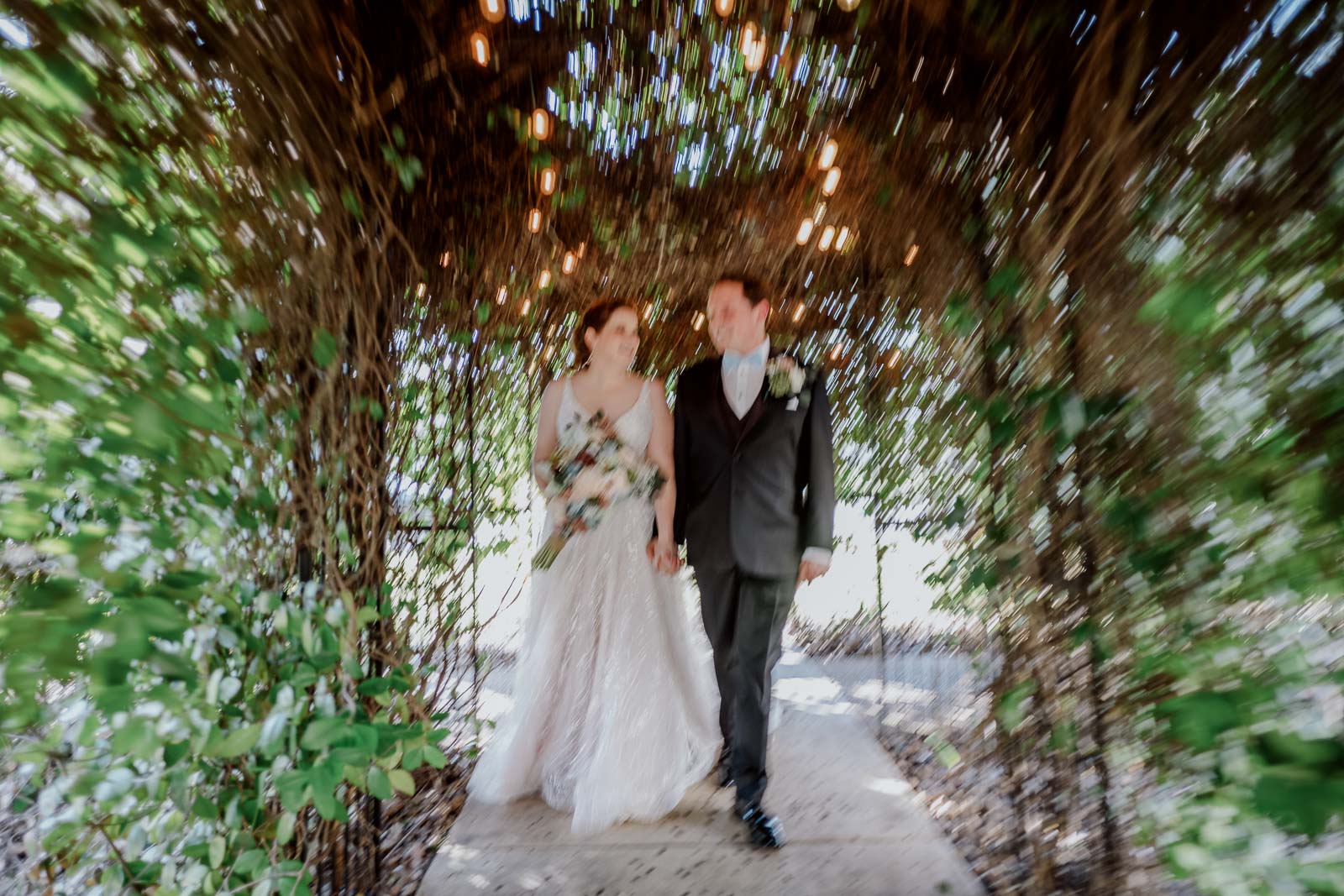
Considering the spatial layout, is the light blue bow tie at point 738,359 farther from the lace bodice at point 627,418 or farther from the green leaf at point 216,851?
the green leaf at point 216,851

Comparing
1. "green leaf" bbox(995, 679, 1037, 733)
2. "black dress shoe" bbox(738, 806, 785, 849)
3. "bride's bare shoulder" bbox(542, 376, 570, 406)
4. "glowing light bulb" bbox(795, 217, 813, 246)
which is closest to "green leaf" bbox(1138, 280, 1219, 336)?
"green leaf" bbox(995, 679, 1037, 733)

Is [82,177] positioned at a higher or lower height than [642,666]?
higher

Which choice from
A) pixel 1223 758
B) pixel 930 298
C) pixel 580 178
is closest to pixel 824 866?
pixel 1223 758

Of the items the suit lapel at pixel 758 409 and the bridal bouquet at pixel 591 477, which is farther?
the bridal bouquet at pixel 591 477

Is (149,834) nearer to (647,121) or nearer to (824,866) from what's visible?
(824,866)

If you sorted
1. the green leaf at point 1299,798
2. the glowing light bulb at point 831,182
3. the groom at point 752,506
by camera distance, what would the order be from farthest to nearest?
the glowing light bulb at point 831,182
the groom at point 752,506
the green leaf at point 1299,798

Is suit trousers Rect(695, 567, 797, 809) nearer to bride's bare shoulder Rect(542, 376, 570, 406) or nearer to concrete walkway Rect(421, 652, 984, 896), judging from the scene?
concrete walkway Rect(421, 652, 984, 896)

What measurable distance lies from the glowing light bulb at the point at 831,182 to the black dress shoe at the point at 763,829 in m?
2.42

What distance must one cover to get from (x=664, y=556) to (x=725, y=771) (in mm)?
888

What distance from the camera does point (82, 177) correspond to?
101cm

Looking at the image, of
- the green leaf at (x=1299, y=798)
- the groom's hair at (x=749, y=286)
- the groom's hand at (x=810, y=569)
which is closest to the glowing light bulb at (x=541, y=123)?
the groom's hair at (x=749, y=286)

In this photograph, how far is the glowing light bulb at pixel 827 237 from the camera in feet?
12.7

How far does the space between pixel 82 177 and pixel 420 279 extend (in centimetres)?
135

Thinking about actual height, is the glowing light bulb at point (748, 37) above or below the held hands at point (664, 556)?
above
